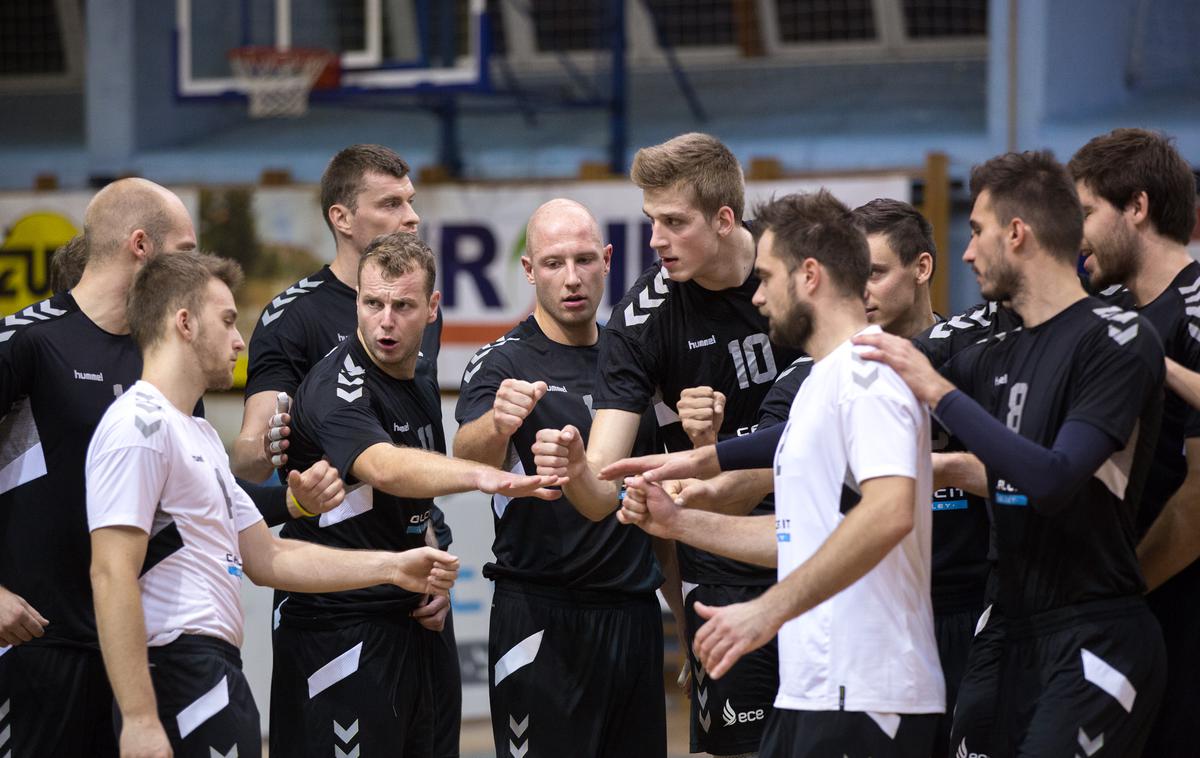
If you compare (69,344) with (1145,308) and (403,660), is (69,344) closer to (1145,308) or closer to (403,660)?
(403,660)

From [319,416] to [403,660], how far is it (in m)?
0.93

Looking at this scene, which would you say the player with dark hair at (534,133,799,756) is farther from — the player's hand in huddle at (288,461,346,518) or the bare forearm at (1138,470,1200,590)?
the bare forearm at (1138,470,1200,590)

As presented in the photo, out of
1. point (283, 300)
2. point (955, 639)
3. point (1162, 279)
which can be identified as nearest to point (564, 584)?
point (955, 639)

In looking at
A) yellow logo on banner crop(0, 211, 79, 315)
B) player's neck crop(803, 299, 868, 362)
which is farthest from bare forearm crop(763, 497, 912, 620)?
yellow logo on banner crop(0, 211, 79, 315)

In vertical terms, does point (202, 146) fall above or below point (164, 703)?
above

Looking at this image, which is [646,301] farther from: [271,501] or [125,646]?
[125,646]

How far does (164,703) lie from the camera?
4.05m

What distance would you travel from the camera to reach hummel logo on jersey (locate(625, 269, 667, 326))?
5.29 m

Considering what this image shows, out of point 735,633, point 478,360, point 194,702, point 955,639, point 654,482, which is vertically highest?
point 478,360

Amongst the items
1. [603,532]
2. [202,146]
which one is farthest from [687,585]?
[202,146]

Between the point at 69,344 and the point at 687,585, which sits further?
the point at 687,585

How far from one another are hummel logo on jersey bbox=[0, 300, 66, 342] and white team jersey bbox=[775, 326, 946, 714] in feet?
8.78

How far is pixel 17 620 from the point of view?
4.58m

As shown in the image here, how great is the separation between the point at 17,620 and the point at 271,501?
983 millimetres
